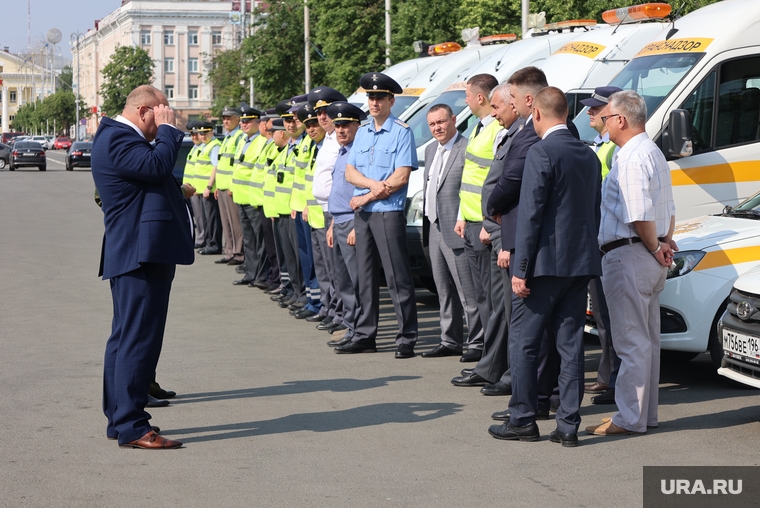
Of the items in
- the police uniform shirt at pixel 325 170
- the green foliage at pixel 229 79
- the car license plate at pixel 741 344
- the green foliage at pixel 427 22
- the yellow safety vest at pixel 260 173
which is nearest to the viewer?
the car license plate at pixel 741 344

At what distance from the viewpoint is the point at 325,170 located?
34.2 ft

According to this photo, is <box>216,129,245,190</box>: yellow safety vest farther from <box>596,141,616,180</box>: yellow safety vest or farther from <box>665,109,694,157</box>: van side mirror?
<box>596,141,616,180</box>: yellow safety vest

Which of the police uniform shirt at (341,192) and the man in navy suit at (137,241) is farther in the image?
the police uniform shirt at (341,192)

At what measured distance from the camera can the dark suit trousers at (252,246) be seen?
1361 cm

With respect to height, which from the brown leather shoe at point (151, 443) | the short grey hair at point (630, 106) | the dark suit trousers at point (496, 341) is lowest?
the brown leather shoe at point (151, 443)

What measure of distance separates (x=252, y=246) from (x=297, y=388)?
5.96 meters

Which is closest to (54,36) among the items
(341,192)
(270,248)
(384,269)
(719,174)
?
(270,248)

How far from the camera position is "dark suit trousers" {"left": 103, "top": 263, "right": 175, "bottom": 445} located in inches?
254

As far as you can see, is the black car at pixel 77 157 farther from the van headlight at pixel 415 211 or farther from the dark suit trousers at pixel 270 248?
the van headlight at pixel 415 211

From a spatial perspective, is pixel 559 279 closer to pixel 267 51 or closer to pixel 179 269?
pixel 179 269

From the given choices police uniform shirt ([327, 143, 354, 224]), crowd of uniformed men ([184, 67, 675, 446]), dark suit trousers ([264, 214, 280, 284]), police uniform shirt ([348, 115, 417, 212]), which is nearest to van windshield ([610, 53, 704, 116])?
crowd of uniformed men ([184, 67, 675, 446])

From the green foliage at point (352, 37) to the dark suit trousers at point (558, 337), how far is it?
26911mm

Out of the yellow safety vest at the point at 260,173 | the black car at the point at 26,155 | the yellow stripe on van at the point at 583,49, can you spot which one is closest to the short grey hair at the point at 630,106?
the yellow stripe on van at the point at 583,49

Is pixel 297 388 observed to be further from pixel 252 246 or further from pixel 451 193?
pixel 252 246
